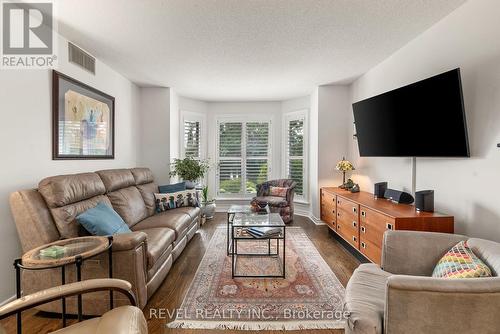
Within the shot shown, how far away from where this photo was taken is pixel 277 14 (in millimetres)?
2174

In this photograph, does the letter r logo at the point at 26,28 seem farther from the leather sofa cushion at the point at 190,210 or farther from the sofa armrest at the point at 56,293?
the leather sofa cushion at the point at 190,210

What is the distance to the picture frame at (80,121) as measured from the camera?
2508 mm

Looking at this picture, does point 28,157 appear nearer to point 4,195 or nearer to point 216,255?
point 4,195

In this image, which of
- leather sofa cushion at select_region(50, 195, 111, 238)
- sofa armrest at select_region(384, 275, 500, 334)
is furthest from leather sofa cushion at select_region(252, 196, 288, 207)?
sofa armrest at select_region(384, 275, 500, 334)

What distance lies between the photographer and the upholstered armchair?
4.48 meters

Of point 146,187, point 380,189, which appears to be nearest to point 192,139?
point 146,187

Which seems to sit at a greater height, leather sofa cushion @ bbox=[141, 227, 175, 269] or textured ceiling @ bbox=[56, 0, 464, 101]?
textured ceiling @ bbox=[56, 0, 464, 101]

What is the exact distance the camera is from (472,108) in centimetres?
203

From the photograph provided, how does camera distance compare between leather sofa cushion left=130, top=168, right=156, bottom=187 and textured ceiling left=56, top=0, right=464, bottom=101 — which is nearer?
textured ceiling left=56, top=0, right=464, bottom=101

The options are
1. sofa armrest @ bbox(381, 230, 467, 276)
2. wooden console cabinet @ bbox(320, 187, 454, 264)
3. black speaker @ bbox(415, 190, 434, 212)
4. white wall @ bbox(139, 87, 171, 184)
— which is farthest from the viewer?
white wall @ bbox(139, 87, 171, 184)

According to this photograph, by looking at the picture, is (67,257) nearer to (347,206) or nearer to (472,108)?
(347,206)

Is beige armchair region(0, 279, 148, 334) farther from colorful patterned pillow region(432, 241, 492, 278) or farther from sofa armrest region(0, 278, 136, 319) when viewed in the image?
colorful patterned pillow region(432, 241, 492, 278)

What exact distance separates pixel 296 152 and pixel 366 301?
4045 mm

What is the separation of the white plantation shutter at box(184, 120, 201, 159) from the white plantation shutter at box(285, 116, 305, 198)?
200cm
